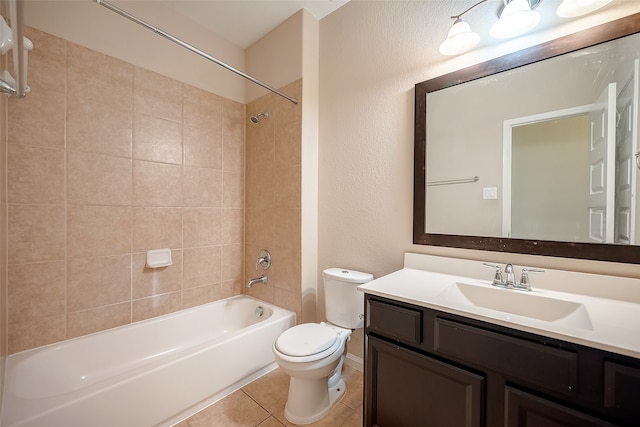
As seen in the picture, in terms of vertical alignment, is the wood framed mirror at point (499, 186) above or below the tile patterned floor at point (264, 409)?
above

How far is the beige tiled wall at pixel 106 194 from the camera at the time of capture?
144 centimetres

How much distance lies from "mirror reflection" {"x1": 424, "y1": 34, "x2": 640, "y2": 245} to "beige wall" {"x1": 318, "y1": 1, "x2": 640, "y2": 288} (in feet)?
0.53

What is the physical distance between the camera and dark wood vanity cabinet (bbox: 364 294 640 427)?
0.72 m

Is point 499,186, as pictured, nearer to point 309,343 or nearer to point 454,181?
point 454,181

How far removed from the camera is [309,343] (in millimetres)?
1438

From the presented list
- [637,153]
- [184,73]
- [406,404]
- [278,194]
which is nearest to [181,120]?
[184,73]

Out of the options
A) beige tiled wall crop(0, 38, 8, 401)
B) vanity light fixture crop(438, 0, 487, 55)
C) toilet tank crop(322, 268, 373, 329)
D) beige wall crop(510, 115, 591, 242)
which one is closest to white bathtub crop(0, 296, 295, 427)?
Result: beige tiled wall crop(0, 38, 8, 401)

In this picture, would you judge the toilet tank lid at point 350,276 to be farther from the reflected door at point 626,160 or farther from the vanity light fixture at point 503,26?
the vanity light fixture at point 503,26

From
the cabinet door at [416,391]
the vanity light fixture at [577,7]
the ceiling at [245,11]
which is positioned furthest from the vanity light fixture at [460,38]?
the cabinet door at [416,391]

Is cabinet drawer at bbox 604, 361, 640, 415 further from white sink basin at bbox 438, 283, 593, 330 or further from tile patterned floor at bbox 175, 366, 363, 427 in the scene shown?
tile patterned floor at bbox 175, 366, 363, 427

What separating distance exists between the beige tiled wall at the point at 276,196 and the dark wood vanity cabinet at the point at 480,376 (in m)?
0.96

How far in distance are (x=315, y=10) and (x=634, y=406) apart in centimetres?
259

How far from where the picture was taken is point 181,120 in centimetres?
202

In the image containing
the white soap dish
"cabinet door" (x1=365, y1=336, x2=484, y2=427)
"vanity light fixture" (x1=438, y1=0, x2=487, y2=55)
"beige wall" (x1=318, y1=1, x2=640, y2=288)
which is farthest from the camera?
the white soap dish
